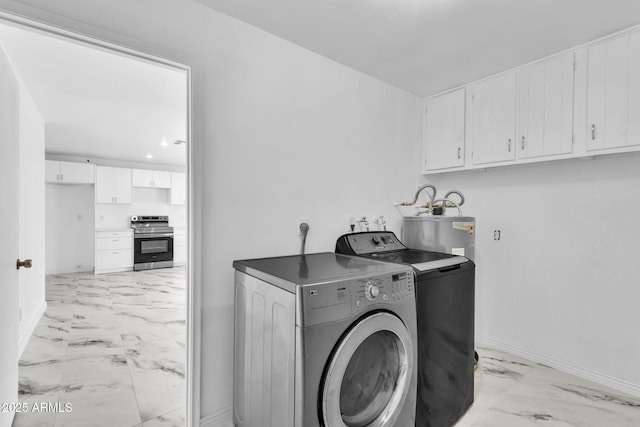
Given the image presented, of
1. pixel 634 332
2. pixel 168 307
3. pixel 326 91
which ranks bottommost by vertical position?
pixel 168 307

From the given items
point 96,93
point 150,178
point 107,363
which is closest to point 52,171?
point 150,178

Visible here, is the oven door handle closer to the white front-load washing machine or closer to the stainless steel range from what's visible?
the stainless steel range

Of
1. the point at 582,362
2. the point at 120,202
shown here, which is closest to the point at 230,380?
the point at 582,362

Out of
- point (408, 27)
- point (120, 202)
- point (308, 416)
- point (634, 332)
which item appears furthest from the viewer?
point (120, 202)

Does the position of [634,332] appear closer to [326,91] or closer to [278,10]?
[326,91]

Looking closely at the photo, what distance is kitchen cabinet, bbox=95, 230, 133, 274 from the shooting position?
627cm

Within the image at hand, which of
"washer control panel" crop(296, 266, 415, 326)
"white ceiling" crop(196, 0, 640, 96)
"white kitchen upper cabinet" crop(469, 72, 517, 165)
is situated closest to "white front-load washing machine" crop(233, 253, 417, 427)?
"washer control panel" crop(296, 266, 415, 326)

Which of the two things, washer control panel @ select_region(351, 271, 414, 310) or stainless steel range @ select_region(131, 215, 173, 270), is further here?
stainless steel range @ select_region(131, 215, 173, 270)

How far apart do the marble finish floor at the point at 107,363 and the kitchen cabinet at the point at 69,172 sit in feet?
8.37

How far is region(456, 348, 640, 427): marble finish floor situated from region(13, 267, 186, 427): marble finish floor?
1939 millimetres

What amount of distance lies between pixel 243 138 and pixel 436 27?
1373mm

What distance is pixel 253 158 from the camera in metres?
1.94

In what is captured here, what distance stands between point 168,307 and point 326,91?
3458mm

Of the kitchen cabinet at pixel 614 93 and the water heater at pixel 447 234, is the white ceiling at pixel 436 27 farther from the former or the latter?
the water heater at pixel 447 234
